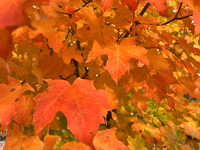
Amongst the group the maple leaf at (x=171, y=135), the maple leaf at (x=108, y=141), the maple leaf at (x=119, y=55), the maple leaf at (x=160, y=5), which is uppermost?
the maple leaf at (x=160, y=5)

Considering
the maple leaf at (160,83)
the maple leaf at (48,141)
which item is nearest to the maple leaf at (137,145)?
the maple leaf at (160,83)

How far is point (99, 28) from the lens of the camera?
2.42 ft

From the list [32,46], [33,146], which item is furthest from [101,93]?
[32,46]

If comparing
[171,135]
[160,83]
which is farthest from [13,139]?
[171,135]

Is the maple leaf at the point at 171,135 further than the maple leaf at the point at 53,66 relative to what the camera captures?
Yes

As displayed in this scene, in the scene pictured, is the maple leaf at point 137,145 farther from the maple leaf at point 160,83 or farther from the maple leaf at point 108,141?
the maple leaf at point 108,141

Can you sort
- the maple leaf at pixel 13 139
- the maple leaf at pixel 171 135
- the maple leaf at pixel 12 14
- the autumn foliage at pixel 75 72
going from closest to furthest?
the maple leaf at pixel 12 14, the autumn foliage at pixel 75 72, the maple leaf at pixel 13 139, the maple leaf at pixel 171 135

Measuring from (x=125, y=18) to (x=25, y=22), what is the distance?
1.76 ft

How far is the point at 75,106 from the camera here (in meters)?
0.49

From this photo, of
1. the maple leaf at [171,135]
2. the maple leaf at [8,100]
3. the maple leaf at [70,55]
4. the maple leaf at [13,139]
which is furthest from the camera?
the maple leaf at [171,135]

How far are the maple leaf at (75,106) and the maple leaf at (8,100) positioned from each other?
11cm

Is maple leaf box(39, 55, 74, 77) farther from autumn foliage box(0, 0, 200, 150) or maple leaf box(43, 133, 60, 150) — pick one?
maple leaf box(43, 133, 60, 150)

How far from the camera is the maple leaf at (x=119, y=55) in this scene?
0.56m

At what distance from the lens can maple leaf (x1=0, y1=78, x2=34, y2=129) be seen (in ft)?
1.74
